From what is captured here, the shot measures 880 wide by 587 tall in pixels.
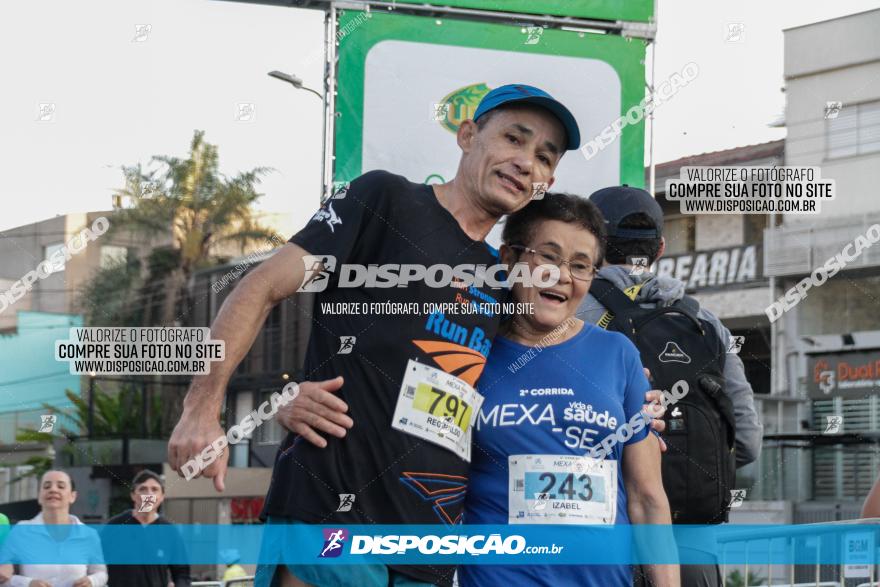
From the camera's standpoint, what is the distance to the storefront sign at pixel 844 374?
52.9ft

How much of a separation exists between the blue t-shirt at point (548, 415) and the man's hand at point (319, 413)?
36 cm

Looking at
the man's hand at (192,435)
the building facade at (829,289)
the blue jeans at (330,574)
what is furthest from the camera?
the building facade at (829,289)

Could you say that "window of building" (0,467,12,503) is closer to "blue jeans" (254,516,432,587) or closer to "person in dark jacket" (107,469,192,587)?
"person in dark jacket" (107,469,192,587)

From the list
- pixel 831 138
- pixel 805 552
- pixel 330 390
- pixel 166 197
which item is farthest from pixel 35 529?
pixel 831 138

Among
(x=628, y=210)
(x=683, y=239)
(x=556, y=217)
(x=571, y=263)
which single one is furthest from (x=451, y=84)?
(x=683, y=239)

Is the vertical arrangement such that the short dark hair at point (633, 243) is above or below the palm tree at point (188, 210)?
below

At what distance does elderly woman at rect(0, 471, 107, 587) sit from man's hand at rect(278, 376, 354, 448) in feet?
7.50

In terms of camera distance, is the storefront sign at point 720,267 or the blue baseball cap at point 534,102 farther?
the storefront sign at point 720,267

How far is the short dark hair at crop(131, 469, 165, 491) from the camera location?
524 centimetres

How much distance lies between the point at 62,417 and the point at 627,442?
2.92 m

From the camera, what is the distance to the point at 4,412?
4.33m

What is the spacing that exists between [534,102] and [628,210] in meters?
0.48

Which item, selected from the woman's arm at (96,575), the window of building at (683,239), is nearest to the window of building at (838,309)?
the window of building at (683,239)

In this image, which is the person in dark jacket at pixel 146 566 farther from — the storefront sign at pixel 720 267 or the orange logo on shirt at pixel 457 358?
the storefront sign at pixel 720 267
